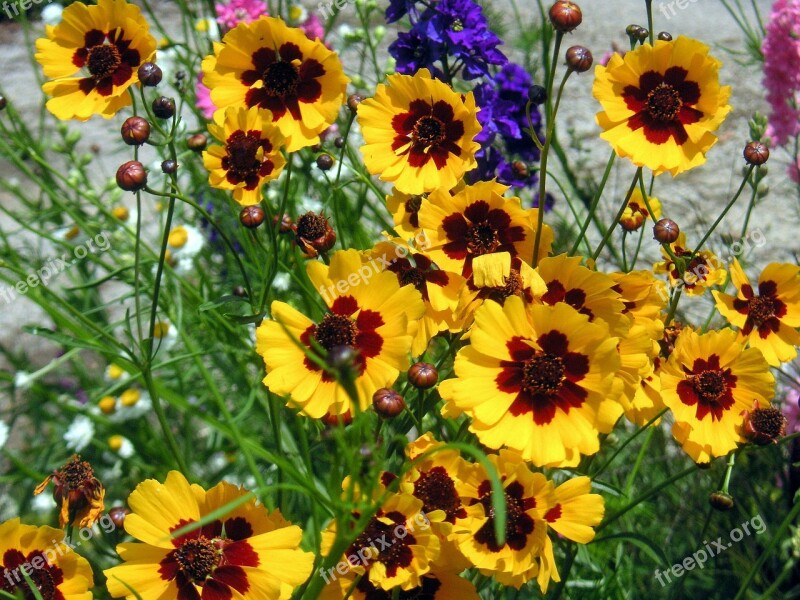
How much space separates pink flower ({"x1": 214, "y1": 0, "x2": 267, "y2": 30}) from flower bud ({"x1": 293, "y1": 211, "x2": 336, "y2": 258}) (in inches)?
47.3

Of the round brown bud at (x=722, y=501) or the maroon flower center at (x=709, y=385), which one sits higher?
the maroon flower center at (x=709, y=385)

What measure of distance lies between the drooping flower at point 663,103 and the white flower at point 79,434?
1.50 metres

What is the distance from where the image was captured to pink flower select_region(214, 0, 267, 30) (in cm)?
222

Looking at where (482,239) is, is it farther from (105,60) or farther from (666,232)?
(105,60)

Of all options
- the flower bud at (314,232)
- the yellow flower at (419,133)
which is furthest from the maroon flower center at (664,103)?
the flower bud at (314,232)

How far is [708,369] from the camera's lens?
1140 millimetres

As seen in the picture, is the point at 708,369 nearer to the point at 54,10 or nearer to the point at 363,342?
the point at 363,342

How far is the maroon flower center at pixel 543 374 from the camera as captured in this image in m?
0.98

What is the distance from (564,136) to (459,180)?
2.51 meters

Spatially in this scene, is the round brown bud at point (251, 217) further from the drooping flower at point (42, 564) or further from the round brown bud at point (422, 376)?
the drooping flower at point (42, 564)

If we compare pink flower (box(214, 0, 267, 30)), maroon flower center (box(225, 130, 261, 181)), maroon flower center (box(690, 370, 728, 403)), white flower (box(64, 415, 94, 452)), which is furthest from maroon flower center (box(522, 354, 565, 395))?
pink flower (box(214, 0, 267, 30))

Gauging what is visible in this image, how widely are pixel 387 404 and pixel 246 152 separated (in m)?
0.42

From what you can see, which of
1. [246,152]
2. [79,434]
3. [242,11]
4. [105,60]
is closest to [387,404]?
[246,152]

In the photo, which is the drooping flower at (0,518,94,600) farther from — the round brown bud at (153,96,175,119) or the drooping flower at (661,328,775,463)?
the drooping flower at (661,328,775,463)
